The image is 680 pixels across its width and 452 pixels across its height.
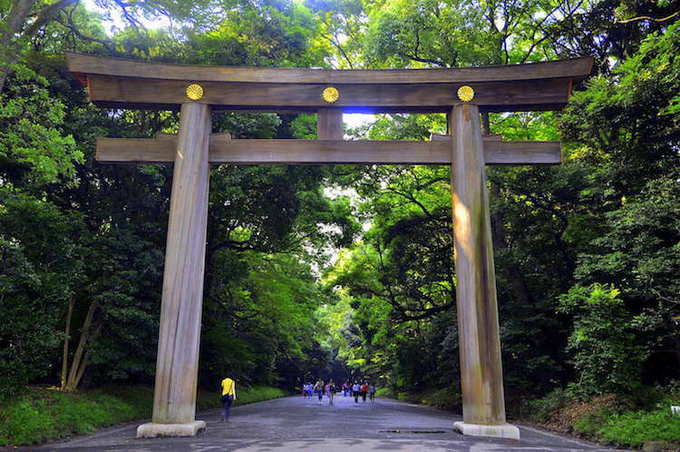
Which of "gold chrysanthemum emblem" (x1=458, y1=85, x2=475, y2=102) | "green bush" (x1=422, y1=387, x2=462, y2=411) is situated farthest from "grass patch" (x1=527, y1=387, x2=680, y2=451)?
"gold chrysanthemum emblem" (x1=458, y1=85, x2=475, y2=102)

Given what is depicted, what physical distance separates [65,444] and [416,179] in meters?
15.5

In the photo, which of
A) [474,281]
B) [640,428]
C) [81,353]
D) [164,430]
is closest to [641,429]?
[640,428]

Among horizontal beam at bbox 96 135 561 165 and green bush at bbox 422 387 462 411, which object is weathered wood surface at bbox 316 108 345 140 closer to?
horizontal beam at bbox 96 135 561 165

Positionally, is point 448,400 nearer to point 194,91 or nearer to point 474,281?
point 474,281

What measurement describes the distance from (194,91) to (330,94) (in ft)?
9.08

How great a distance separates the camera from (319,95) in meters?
9.96

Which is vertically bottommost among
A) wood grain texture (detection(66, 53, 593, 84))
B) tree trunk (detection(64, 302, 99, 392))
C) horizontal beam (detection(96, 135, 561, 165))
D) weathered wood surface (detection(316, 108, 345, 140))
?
tree trunk (detection(64, 302, 99, 392))

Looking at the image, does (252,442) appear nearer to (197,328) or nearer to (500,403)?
(197,328)

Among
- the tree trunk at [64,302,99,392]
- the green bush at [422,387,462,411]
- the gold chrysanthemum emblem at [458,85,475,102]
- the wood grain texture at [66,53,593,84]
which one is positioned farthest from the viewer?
the green bush at [422,387,462,411]

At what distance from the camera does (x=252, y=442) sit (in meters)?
7.89

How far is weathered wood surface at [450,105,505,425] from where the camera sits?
8.63 metres

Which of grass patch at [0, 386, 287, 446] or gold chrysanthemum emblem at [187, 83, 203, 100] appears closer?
grass patch at [0, 386, 287, 446]

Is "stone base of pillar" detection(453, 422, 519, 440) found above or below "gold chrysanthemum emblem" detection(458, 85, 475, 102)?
below

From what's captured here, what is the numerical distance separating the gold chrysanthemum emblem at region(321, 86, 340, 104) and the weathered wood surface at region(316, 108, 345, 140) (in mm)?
201
